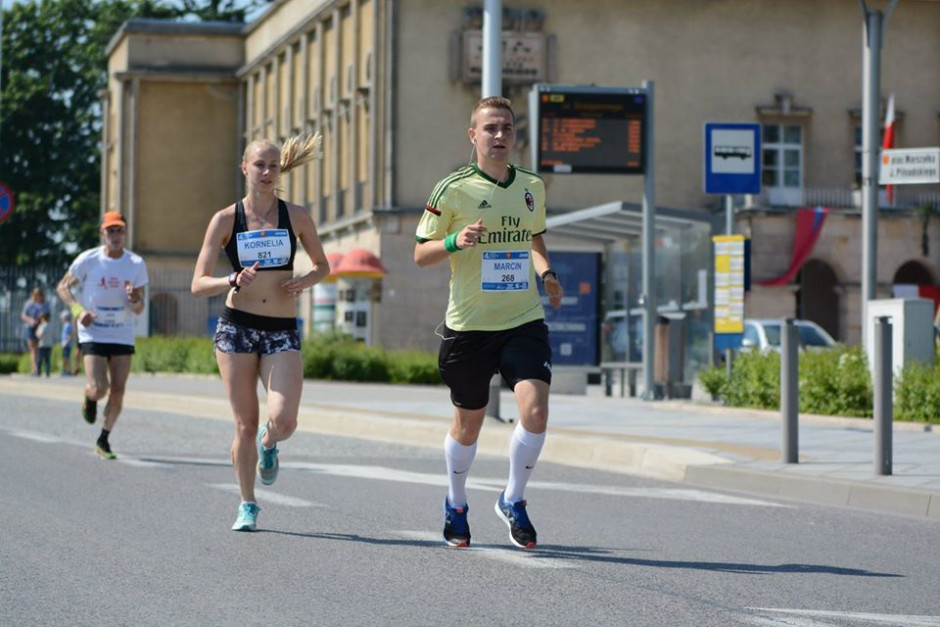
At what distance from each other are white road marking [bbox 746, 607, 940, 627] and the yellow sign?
16.1 meters

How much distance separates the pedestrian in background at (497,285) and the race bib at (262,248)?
0.88 metres

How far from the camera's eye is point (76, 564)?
8.27 meters

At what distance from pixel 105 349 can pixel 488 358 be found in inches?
258

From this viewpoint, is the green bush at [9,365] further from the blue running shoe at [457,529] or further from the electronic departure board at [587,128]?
the blue running shoe at [457,529]

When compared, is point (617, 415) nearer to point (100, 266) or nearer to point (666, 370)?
point (666, 370)

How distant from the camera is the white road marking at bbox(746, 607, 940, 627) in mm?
6895

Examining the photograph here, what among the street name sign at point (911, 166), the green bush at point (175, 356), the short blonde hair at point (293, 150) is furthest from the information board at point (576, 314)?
the short blonde hair at point (293, 150)

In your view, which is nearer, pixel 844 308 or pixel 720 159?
pixel 720 159

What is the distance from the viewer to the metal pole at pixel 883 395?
40.2ft

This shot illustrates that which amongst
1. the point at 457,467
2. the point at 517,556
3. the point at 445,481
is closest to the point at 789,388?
the point at 445,481

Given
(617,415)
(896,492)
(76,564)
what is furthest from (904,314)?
(76,564)

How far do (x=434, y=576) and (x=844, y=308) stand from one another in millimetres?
43991

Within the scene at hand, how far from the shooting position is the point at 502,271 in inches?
345

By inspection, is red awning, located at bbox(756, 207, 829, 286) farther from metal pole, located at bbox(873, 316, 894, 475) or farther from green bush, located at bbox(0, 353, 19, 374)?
metal pole, located at bbox(873, 316, 894, 475)
